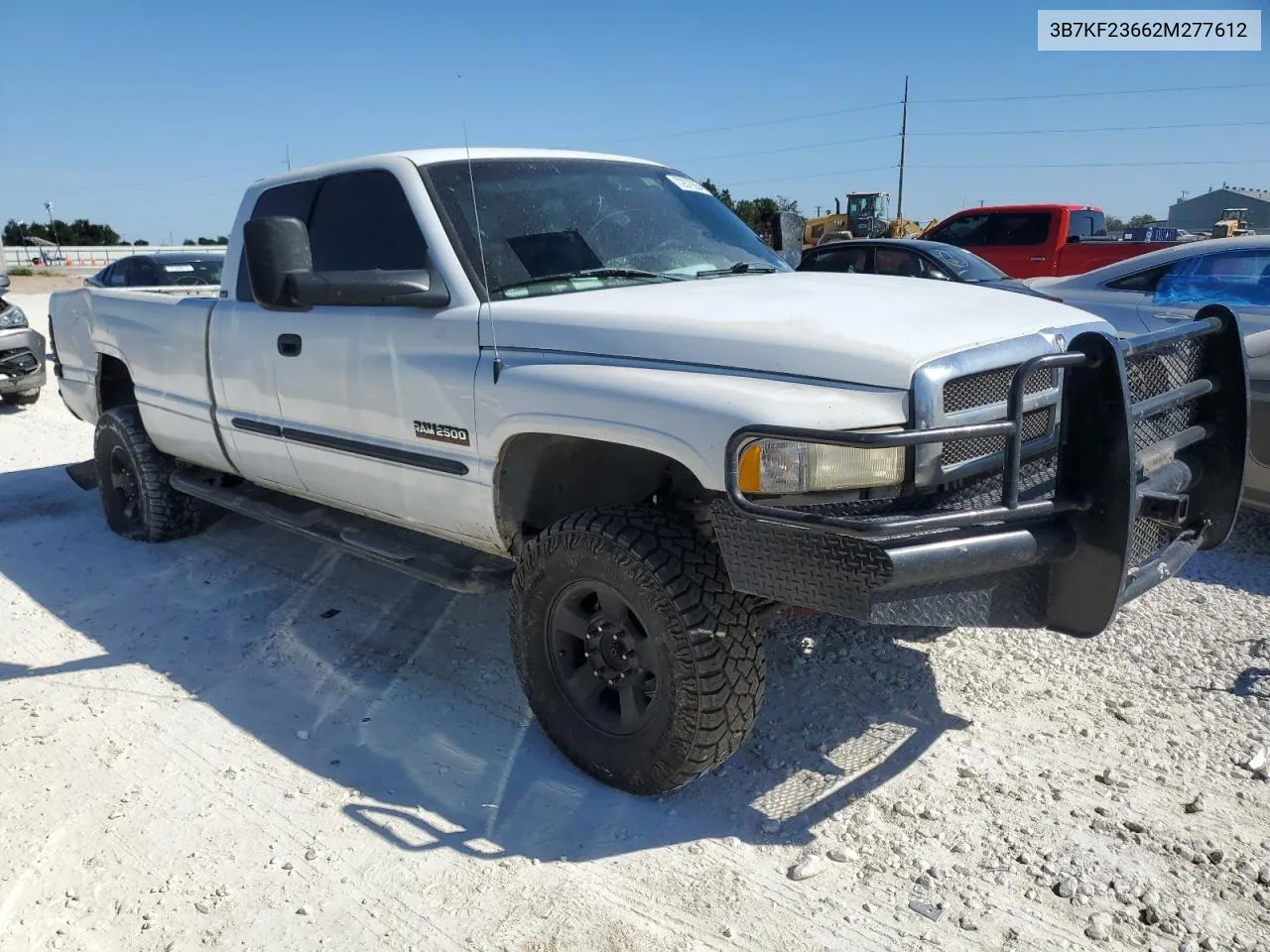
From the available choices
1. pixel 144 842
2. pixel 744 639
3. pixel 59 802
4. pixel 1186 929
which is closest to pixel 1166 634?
pixel 1186 929

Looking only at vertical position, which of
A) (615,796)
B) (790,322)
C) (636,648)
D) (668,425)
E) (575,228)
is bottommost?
(615,796)

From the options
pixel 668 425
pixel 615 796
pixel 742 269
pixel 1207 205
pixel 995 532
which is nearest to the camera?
pixel 995 532

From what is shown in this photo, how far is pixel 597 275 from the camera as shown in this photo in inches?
136

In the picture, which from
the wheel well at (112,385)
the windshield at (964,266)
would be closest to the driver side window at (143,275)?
the wheel well at (112,385)

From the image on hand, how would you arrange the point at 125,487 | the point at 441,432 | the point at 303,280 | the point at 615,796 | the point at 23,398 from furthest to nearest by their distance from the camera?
the point at 23,398, the point at 125,487, the point at 441,432, the point at 303,280, the point at 615,796

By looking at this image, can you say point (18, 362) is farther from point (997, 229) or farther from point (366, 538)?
point (997, 229)

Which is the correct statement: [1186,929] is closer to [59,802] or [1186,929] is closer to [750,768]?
[750,768]

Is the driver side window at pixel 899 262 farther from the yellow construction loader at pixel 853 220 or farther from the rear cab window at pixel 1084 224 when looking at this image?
the yellow construction loader at pixel 853 220

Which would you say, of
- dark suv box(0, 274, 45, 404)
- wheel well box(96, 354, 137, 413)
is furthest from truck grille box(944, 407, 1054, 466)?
dark suv box(0, 274, 45, 404)

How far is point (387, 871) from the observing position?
8.88ft

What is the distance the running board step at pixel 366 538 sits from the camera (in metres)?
3.55

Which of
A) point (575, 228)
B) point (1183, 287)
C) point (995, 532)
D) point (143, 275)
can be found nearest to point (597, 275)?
point (575, 228)

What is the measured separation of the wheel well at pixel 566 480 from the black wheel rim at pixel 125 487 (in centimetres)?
332

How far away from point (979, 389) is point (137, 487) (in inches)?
192
